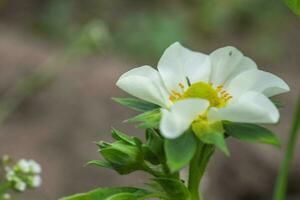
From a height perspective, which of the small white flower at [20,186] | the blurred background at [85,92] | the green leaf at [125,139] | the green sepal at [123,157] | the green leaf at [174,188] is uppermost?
the green leaf at [125,139]

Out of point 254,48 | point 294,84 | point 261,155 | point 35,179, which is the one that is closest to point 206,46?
point 254,48

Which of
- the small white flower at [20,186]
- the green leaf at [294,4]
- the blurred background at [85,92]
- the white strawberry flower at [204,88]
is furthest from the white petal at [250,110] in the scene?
the blurred background at [85,92]

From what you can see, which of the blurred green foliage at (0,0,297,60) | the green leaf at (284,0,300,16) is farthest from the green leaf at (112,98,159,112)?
the blurred green foliage at (0,0,297,60)

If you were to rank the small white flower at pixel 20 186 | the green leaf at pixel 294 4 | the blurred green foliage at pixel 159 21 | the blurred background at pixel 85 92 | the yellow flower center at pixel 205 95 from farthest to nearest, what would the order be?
the blurred green foliage at pixel 159 21 → the blurred background at pixel 85 92 → the small white flower at pixel 20 186 → the green leaf at pixel 294 4 → the yellow flower center at pixel 205 95

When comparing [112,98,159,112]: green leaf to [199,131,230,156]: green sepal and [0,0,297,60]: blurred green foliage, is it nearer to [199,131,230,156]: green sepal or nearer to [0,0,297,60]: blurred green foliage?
[199,131,230,156]: green sepal

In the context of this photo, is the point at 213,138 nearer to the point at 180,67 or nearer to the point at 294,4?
the point at 180,67

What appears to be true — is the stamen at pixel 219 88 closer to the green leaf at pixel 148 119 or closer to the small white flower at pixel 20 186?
the green leaf at pixel 148 119

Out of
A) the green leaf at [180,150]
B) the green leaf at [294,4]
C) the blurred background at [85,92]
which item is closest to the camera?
the green leaf at [180,150]

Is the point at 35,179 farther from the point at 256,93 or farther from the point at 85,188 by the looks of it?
the point at 85,188
